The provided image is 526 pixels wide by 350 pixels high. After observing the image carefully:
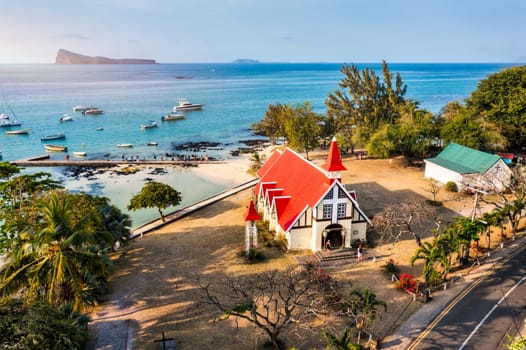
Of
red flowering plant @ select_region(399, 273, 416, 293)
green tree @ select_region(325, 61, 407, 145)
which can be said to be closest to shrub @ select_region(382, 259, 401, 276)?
red flowering plant @ select_region(399, 273, 416, 293)

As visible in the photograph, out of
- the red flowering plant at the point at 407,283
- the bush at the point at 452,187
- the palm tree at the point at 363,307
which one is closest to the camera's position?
the palm tree at the point at 363,307

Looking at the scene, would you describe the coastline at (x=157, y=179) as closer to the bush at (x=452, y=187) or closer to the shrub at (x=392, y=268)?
the shrub at (x=392, y=268)

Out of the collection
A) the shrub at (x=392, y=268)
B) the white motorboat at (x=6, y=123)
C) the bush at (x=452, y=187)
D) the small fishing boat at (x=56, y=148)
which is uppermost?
the white motorboat at (x=6, y=123)

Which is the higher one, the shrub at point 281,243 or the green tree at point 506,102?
the green tree at point 506,102

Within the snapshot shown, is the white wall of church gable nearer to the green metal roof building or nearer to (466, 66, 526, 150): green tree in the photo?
the green metal roof building

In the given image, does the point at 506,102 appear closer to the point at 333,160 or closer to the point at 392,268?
the point at 333,160

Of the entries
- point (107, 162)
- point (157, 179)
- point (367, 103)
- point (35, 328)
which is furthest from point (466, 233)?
point (107, 162)

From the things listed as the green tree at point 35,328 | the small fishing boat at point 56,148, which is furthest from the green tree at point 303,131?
A: the small fishing boat at point 56,148
